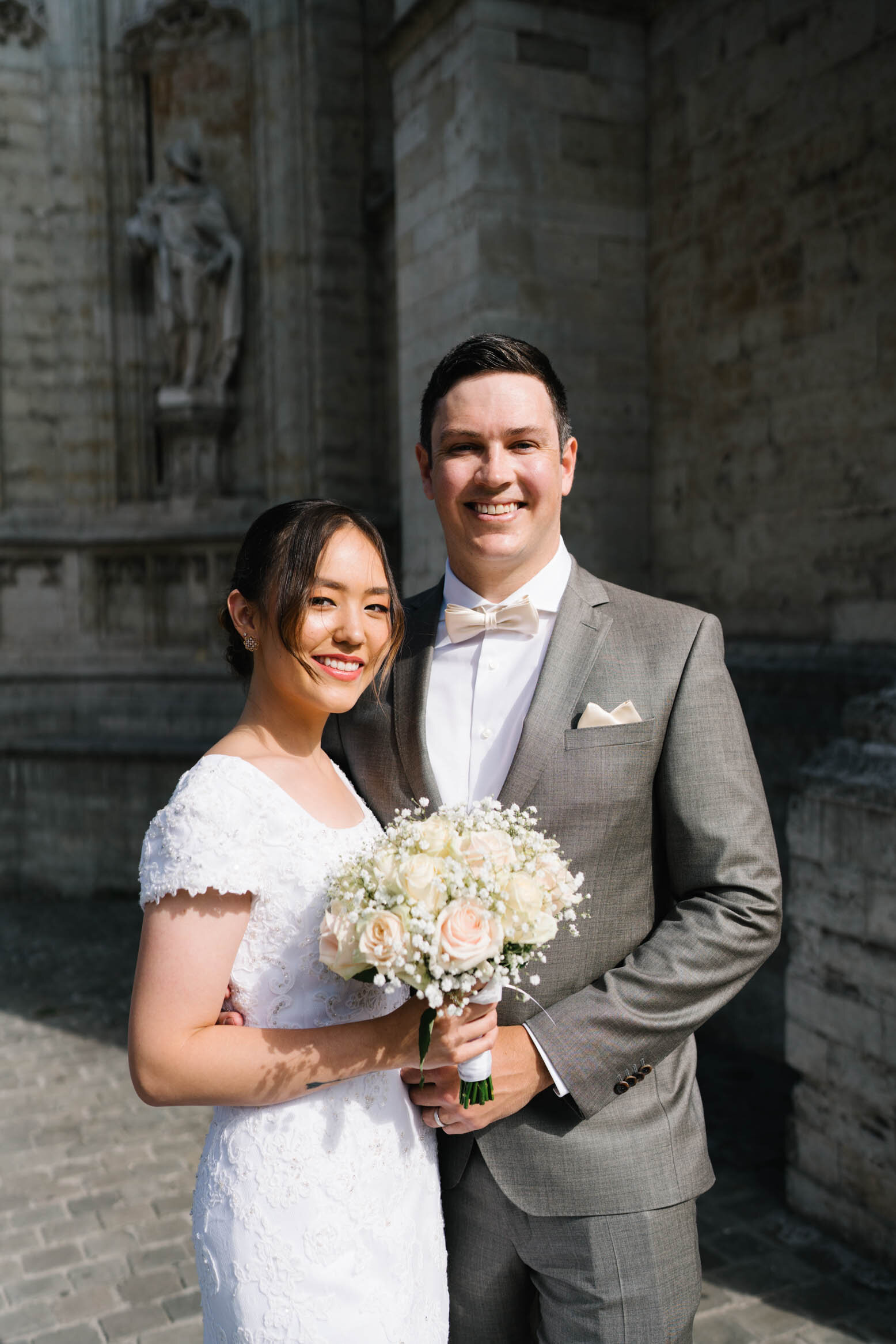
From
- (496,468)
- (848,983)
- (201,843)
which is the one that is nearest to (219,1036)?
(201,843)

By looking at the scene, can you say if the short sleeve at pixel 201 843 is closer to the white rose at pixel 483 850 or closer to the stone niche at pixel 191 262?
the white rose at pixel 483 850

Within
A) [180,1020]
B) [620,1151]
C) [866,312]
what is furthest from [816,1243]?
[866,312]

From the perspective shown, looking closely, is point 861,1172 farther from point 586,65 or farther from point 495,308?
point 586,65

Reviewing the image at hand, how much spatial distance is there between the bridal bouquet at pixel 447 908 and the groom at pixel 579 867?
334 mm

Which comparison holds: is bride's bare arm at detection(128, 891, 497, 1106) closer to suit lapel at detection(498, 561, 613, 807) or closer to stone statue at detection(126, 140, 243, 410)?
suit lapel at detection(498, 561, 613, 807)

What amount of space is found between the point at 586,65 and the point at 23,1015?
20.9 feet

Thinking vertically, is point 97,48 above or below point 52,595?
above

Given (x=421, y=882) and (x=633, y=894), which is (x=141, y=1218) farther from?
(x=421, y=882)

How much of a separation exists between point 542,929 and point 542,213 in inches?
212

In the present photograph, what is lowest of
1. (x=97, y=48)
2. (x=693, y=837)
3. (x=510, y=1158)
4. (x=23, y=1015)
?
(x=23, y=1015)

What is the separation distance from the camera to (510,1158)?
6.18 feet

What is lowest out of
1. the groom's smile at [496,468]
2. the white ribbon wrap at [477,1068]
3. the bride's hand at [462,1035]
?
the white ribbon wrap at [477,1068]

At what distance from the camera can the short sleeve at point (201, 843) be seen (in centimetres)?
162

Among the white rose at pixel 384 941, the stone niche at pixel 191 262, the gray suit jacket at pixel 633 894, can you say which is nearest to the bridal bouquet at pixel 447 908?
the white rose at pixel 384 941
